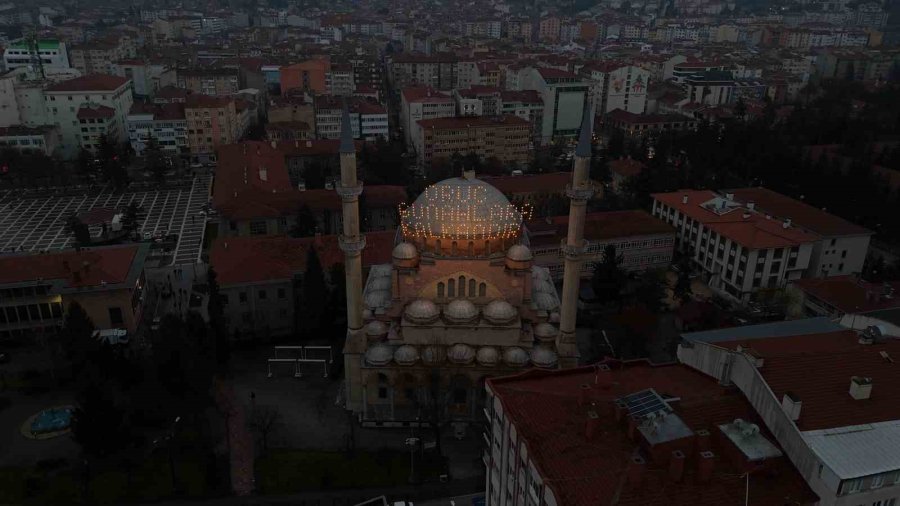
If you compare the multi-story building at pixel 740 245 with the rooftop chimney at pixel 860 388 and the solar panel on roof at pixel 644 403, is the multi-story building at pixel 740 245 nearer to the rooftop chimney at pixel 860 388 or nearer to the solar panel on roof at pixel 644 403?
the rooftop chimney at pixel 860 388

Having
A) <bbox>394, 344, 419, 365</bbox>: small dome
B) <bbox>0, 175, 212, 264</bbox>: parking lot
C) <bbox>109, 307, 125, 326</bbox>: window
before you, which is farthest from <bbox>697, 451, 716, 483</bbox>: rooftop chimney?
<bbox>0, 175, 212, 264</bbox>: parking lot

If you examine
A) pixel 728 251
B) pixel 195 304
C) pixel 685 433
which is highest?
pixel 685 433

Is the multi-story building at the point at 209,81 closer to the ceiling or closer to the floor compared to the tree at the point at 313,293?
closer to the ceiling

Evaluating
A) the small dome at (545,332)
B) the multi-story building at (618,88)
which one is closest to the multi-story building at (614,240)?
the small dome at (545,332)

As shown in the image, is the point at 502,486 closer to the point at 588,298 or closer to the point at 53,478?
the point at 53,478

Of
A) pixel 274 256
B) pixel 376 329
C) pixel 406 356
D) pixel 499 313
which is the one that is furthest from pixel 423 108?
pixel 406 356

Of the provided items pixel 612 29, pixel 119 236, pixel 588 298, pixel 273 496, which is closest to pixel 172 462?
pixel 273 496

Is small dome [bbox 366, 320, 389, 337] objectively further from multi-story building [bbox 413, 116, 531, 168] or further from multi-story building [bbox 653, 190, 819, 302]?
multi-story building [bbox 413, 116, 531, 168]
